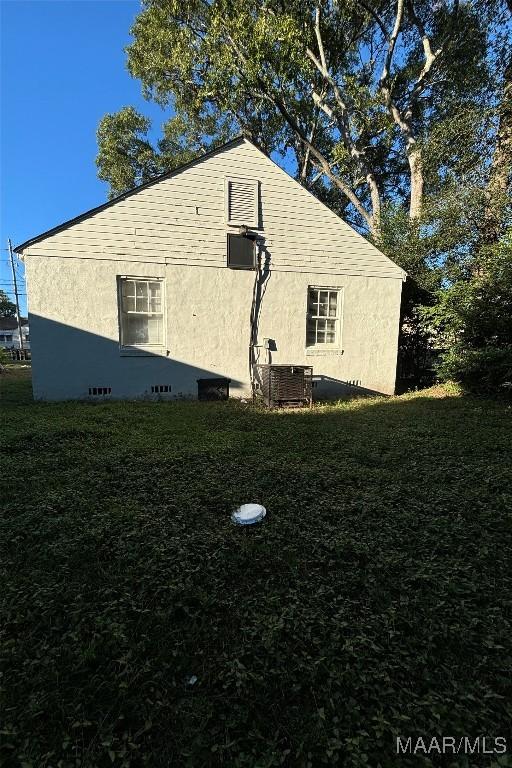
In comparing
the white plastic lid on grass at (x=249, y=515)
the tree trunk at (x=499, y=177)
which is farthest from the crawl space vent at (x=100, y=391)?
the tree trunk at (x=499, y=177)

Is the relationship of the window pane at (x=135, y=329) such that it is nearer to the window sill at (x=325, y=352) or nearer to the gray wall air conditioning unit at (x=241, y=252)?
the gray wall air conditioning unit at (x=241, y=252)

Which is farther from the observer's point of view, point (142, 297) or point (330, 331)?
point (330, 331)

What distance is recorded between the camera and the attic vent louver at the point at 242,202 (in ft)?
27.7

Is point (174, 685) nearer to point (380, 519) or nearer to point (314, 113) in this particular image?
point (380, 519)

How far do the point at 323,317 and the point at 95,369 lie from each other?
224 inches

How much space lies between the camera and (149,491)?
357 cm

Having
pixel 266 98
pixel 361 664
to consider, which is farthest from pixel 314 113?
pixel 361 664

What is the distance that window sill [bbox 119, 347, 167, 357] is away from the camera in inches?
322

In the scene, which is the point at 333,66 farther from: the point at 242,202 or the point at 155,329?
the point at 155,329

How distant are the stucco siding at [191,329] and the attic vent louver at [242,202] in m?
1.20

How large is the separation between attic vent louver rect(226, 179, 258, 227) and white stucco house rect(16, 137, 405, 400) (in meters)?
0.02

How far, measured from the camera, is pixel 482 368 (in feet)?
28.0

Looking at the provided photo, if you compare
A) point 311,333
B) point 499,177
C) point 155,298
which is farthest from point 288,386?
point 499,177

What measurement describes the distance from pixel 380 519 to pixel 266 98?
17568 mm
